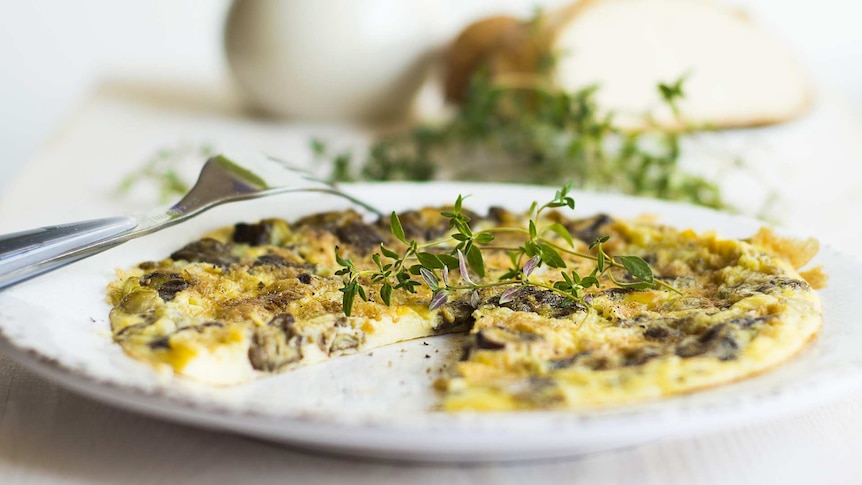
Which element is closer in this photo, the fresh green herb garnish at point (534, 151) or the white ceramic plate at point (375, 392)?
the white ceramic plate at point (375, 392)

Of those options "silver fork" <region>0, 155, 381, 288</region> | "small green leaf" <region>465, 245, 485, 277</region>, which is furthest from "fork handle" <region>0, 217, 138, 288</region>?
"small green leaf" <region>465, 245, 485, 277</region>

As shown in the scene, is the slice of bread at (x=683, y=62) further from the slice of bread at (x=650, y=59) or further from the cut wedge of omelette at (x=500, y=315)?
the cut wedge of omelette at (x=500, y=315)

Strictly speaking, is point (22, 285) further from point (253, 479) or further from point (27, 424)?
point (253, 479)

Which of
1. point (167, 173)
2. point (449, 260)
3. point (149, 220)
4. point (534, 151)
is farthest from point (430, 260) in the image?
point (534, 151)

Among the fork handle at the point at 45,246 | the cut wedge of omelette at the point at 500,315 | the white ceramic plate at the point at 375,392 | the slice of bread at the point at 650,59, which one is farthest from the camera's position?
the slice of bread at the point at 650,59

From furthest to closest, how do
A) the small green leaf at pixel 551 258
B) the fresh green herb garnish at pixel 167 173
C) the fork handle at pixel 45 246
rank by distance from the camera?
1. the fresh green herb garnish at pixel 167 173
2. the small green leaf at pixel 551 258
3. the fork handle at pixel 45 246

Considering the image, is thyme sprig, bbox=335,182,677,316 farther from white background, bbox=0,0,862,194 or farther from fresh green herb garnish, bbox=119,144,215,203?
white background, bbox=0,0,862,194

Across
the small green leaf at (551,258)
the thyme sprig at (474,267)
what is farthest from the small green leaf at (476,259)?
the small green leaf at (551,258)
